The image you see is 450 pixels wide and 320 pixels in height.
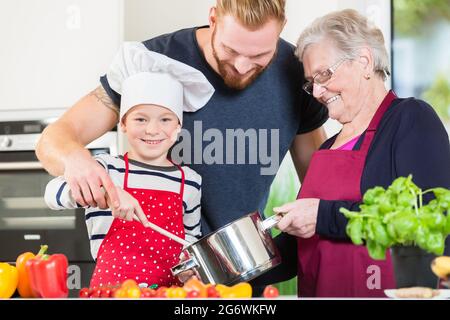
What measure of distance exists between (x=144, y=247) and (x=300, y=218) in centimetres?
38

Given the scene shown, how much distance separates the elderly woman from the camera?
1.40 meters

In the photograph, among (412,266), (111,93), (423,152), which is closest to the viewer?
(412,266)

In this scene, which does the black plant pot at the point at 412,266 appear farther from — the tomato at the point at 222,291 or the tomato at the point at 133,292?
the tomato at the point at 133,292

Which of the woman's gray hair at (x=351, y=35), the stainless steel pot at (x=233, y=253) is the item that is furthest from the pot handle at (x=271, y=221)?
the woman's gray hair at (x=351, y=35)

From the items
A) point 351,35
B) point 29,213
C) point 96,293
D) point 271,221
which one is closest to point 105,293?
point 96,293

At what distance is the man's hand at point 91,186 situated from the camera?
1350mm

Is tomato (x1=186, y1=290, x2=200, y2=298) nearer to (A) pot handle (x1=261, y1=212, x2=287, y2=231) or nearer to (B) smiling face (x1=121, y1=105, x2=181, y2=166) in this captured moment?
(A) pot handle (x1=261, y1=212, x2=287, y2=231)

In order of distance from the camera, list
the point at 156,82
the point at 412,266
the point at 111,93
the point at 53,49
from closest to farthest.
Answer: the point at 412,266 < the point at 156,82 < the point at 111,93 < the point at 53,49

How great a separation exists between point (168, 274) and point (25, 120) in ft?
3.30

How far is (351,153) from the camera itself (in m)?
1.51

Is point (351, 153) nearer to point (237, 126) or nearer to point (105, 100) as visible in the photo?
point (237, 126)

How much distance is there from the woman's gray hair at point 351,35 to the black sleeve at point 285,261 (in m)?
0.45

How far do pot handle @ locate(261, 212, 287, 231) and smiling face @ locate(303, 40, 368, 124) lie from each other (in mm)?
327
